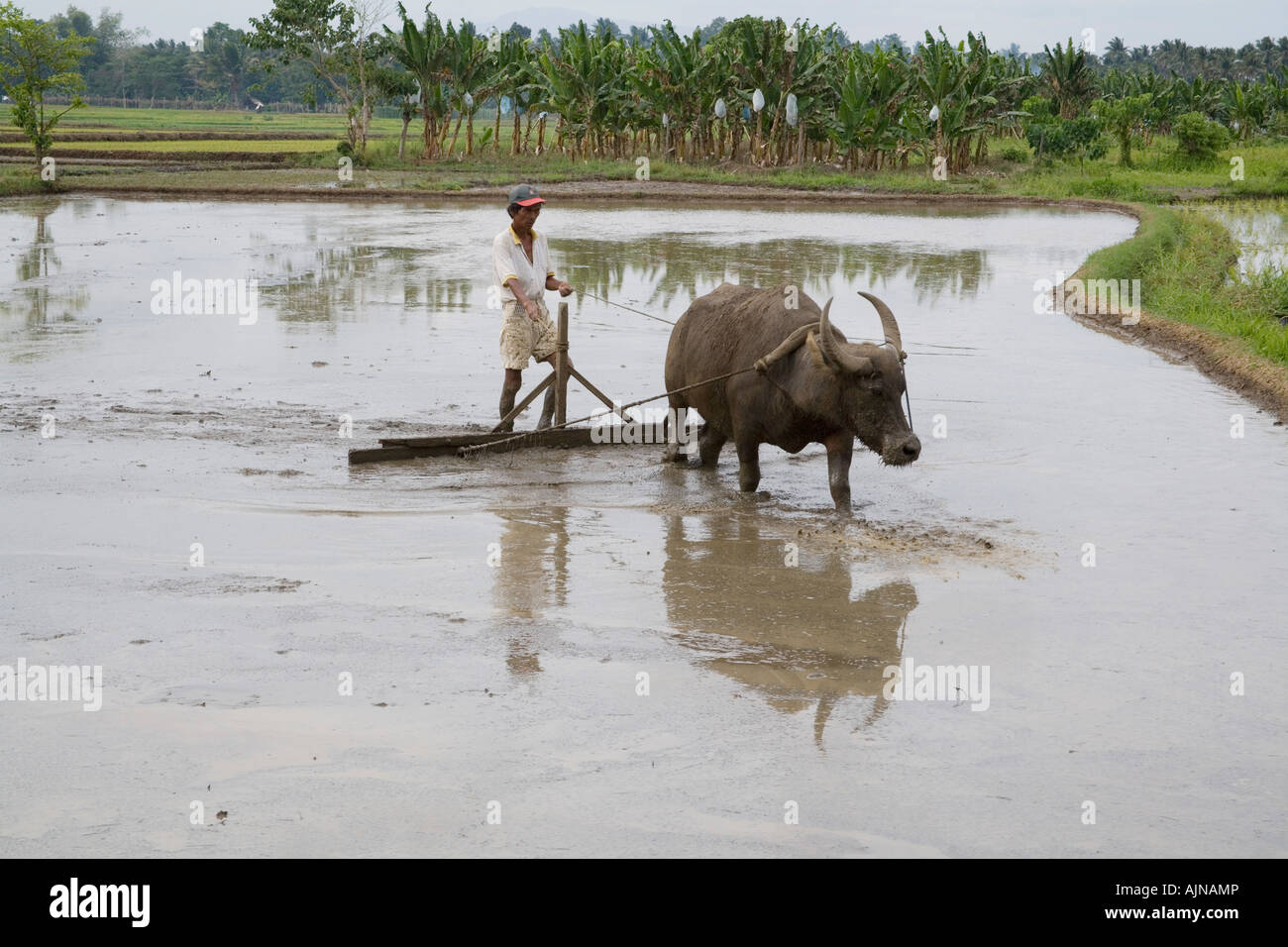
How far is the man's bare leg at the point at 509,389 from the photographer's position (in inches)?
318

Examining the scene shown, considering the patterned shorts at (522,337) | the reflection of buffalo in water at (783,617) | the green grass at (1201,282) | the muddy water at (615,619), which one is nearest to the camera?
the muddy water at (615,619)

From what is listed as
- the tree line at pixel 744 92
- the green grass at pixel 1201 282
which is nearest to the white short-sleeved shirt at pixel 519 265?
the green grass at pixel 1201 282

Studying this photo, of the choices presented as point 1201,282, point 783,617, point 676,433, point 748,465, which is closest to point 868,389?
point 748,465

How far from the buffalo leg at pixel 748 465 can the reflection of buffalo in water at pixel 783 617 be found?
2.09ft

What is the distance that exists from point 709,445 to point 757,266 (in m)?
8.88

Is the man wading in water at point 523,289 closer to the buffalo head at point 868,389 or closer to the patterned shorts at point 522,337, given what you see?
the patterned shorts at point 522,337

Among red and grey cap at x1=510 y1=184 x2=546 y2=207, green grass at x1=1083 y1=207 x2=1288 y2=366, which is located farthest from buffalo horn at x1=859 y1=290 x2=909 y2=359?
green grass at x1=1083 y1=207 x2=1288 y2=366

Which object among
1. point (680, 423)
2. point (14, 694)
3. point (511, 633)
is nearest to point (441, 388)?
point (680, 423)

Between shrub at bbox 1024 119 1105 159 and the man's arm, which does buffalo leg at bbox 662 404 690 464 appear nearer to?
the man's arm

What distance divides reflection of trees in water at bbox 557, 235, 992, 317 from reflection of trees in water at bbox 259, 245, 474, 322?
1558 millimetres

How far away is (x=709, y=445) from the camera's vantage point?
305 inches

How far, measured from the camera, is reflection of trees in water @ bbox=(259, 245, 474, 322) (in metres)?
13.2

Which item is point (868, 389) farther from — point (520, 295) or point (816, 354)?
point (520, 295)

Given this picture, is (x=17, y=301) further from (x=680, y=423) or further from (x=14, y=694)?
(x=14, y=694)
